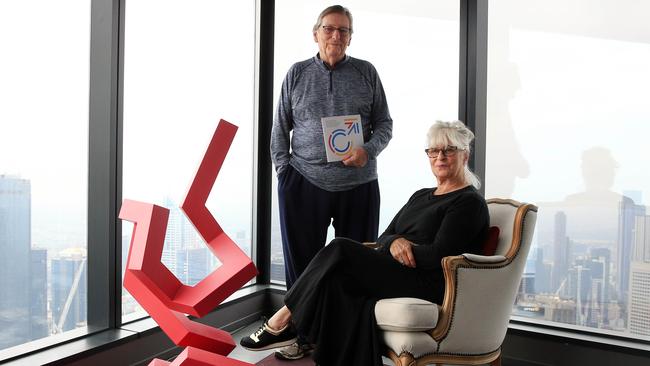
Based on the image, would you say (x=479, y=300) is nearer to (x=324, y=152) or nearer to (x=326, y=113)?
(x=324, y=152)

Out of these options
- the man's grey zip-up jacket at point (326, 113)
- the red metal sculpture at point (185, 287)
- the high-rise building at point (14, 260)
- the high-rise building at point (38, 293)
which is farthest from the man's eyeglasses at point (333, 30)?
the high-rise building at point (38, 293)

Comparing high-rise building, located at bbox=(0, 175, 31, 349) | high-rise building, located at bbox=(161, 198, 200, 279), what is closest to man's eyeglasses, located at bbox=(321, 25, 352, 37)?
high-rise building, located at bbox=(161, 198, 200, 279)

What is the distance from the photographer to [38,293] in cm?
241

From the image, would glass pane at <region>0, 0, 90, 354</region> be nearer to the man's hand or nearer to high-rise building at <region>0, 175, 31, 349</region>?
high-rise building at <region>0, 175, 31, 349</region>

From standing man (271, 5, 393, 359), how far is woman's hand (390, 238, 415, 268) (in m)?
0.45

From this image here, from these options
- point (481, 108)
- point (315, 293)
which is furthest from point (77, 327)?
point (481, 108)

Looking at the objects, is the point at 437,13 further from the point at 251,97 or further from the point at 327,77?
the point at 251,97

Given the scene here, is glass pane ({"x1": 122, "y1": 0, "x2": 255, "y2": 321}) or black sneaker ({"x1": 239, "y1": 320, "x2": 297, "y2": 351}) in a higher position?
glass pane ({"x1": 122, "y1": 0, "x2": 255, "y2": 321})

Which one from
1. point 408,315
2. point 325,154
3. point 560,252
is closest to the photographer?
point 408,315

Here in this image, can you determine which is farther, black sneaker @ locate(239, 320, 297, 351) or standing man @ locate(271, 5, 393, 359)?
standing man @ locate(271, 5, 393, 359)

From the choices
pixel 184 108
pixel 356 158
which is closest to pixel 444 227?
pixel 356 158

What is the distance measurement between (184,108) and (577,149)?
6.91ft

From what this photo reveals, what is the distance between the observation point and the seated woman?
2291 mm

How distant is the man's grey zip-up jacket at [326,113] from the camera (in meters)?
2.86
